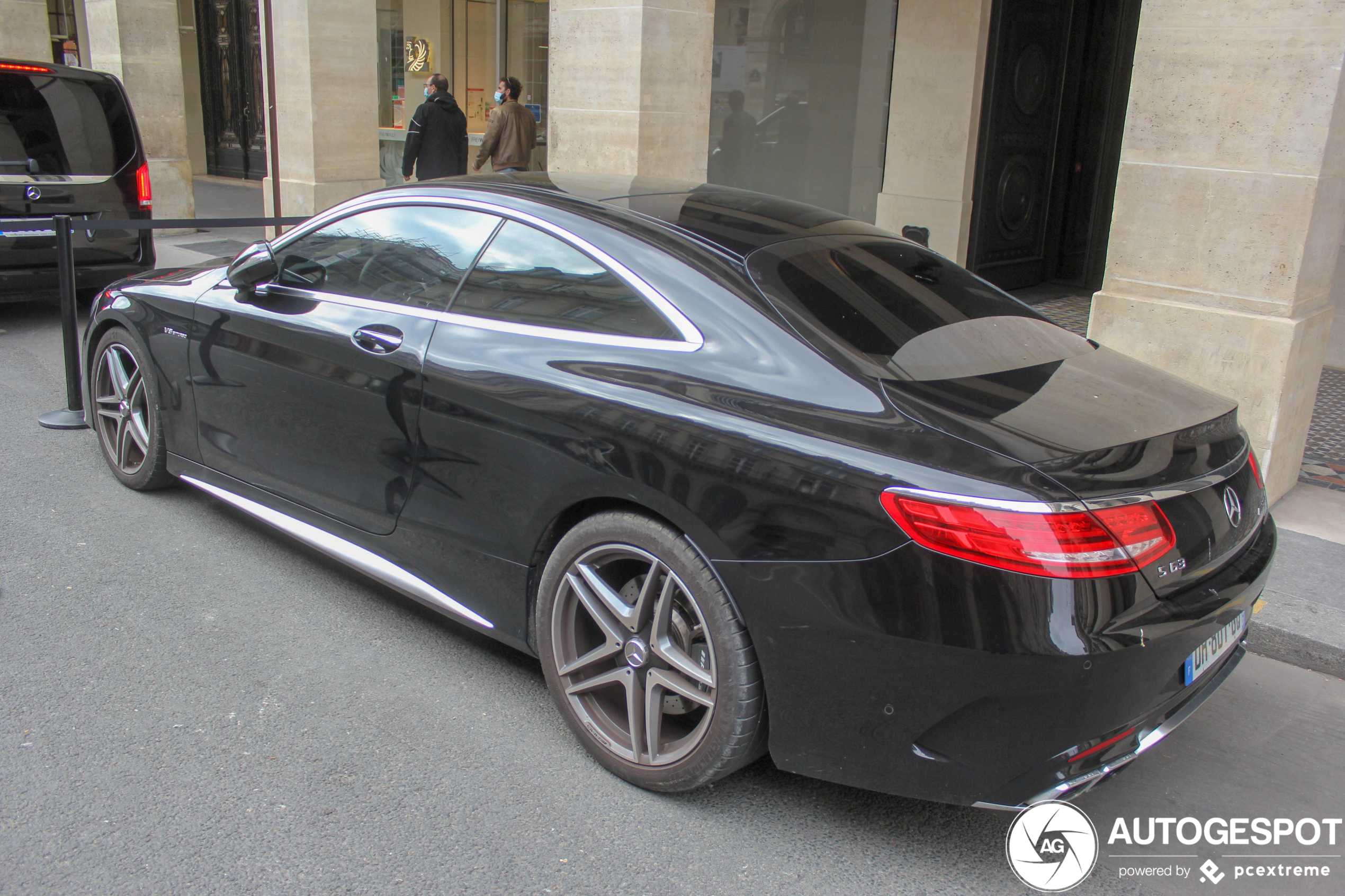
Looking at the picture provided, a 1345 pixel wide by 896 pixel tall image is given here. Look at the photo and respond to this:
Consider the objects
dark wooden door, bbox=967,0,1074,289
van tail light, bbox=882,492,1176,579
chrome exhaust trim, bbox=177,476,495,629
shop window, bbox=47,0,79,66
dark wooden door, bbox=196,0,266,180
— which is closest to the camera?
van tail light, bbox=882,492,1176,579

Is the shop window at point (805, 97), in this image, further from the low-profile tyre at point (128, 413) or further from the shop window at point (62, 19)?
the shop window at point (62, 19)

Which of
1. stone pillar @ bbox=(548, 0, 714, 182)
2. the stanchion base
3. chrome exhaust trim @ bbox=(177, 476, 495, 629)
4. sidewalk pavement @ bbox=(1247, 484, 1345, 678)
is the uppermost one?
stone pillar @ bbox=(548, 0, 714, 182)

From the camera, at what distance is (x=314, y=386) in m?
3.72

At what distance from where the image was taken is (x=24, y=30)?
46.9ft

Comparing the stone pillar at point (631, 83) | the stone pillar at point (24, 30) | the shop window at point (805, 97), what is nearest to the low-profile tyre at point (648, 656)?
the stone pillar at point (631, 83)

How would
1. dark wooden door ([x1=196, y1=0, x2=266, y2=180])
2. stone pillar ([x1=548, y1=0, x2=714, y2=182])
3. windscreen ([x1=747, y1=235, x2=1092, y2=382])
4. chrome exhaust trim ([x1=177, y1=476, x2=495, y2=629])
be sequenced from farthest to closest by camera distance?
dark wooden door ([x1=196, y1=0, x2=266, y2=180])
stone pillar ([x1=548, y1=0, x2=714, y2=182])
chrome exhaust trim ([x1=177, y1=476, x2=495, y2=629])
windscreen ([x1=747, y1=235, x2=1092, y2=382])

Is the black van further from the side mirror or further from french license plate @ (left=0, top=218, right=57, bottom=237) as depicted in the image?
the side mirror

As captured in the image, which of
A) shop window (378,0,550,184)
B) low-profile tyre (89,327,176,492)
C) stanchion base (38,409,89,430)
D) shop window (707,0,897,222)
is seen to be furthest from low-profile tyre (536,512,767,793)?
shop window (378,0,550,184)

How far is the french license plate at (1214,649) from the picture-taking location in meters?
2.60

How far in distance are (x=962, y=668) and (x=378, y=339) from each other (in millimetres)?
2140

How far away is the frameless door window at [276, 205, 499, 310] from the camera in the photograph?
3.49 meters

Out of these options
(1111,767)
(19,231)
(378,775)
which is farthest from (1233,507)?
(19,231)

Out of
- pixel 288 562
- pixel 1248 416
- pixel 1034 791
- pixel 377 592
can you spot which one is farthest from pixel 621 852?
pixel 1248 416

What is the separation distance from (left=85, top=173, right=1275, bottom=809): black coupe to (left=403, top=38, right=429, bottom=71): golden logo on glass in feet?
44.5
